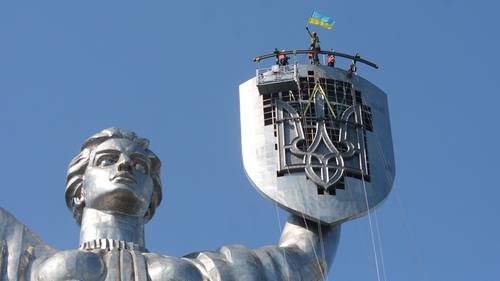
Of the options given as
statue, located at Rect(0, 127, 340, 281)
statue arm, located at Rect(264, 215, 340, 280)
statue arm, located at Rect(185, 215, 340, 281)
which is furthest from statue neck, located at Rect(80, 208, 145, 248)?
statue arm, located at Rect(264, 215, 340, 280)

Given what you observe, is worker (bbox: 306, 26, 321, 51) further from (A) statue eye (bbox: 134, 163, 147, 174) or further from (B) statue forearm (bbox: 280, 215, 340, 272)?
(A) statue eye (bbox: 134, 163, 147, 174)

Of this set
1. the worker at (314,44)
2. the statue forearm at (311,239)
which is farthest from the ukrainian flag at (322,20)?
the statue forearm at (311,239)

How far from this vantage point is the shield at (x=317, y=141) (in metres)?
28.5

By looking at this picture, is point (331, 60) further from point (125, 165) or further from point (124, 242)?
point (124, 242)

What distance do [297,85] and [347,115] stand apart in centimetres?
137

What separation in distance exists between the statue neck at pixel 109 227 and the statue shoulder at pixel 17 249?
91 centimetres

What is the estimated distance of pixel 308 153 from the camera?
2930cm

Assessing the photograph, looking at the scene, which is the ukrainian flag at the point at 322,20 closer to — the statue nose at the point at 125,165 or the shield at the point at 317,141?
the shield at the point at 317,141

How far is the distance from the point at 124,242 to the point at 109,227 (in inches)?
21.9

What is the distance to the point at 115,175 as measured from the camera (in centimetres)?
2755

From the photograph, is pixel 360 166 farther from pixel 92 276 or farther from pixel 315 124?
pixel 92 276

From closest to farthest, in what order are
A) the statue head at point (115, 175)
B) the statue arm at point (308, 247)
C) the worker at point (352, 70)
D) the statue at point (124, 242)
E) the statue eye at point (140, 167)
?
1. the statue at point (124, 242)
2. the statue arm at point (308, 247)
3. the statue head at point (115, 175)
4. the statue eye at point (140, 167)
5. the worker at point (352, 70)

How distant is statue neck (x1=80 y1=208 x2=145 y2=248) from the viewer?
27.2 m

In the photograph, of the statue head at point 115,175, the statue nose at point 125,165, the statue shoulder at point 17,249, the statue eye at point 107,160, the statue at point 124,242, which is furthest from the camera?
the statue eye at point 107,160
